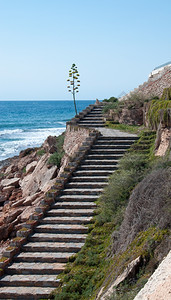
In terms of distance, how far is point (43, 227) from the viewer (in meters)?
10.6

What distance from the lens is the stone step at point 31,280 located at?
8570 mm

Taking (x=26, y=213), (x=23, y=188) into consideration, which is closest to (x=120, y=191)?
(x=26, y=213)

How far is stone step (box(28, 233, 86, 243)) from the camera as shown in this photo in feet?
32.4

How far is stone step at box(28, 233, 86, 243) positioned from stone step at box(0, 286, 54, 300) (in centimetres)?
170

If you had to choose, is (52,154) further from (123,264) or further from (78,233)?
(123,264)

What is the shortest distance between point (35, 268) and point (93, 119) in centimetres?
1266

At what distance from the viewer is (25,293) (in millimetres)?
8422

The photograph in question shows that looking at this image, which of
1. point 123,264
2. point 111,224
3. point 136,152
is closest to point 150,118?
point 136,152

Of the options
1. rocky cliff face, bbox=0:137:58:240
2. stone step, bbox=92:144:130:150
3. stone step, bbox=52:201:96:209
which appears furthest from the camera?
stone step, bbox=92:144:130:150

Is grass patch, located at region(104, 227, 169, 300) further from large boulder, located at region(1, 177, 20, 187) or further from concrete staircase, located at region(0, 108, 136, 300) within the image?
large boulder, located at region(1, 177, 20, 187)

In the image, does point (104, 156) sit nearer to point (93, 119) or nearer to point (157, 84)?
point (93, 119)

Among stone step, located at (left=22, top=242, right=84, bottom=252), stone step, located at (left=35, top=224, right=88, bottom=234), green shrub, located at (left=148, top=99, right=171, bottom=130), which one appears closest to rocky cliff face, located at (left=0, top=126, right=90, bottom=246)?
stone step, located at (left=35, top=224, right=88, bottom=234)

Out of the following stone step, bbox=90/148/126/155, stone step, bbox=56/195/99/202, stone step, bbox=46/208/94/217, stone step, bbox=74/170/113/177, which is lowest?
stone step, bbox=46/208/94/217

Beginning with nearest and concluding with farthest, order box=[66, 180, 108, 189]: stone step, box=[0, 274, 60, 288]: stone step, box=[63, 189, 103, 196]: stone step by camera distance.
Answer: box=[0, 274, 60, 288]: stone step
box=[63, 189, 103, 196]: stone step
box=[66, 180, 108, 189]: stone step
